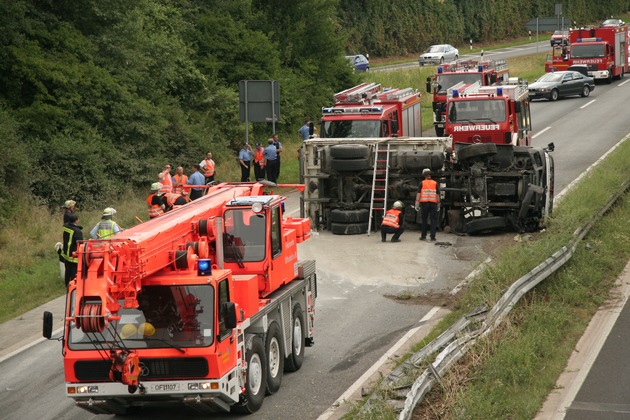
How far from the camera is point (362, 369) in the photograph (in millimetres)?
14312

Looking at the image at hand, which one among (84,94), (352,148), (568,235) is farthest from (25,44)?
(568,235)

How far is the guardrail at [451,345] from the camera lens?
1155 cm

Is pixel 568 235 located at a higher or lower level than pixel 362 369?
higher

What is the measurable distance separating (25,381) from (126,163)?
14273 mm

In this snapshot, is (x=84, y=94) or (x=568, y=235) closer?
(x=568, y=235)

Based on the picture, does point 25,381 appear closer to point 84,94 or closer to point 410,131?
point 84,94

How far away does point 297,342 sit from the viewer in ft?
47.3

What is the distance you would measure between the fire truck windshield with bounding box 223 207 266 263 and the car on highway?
57.1 meters

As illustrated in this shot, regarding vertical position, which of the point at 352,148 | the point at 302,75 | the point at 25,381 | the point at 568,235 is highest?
the point at 302,75

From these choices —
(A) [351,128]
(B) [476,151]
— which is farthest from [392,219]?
(A) [351,128]

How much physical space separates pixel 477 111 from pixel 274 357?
55.8 ft

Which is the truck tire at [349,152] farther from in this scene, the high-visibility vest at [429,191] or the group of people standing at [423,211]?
the high-visibility vest at [429,191]

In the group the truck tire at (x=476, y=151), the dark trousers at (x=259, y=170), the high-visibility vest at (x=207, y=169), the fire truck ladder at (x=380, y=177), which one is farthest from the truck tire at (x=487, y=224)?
the dark trousers at (x=259, y=170)

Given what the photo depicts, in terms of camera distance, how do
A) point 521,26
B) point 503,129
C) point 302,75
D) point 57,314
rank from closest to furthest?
point 57,314
point 503,129
point 302,75
point 521,26
